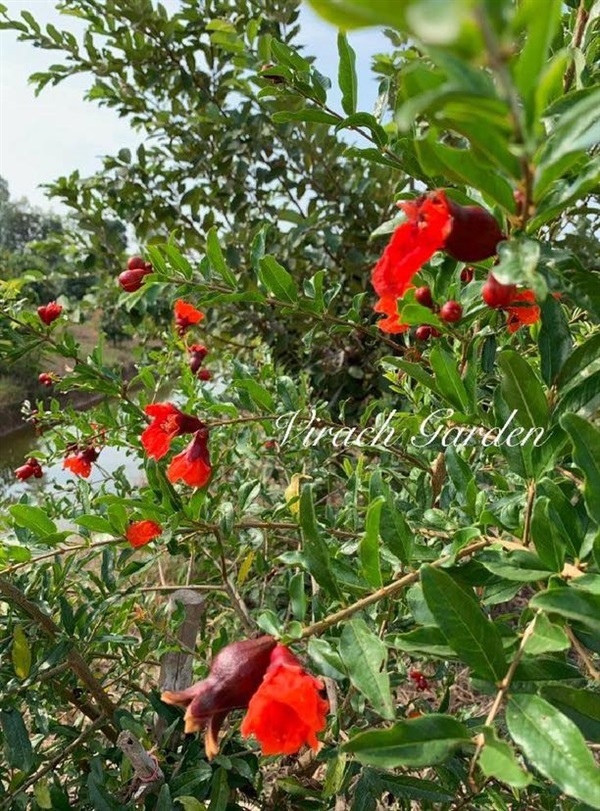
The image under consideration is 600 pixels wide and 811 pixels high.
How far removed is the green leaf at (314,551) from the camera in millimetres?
543

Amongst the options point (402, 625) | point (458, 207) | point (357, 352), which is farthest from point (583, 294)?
point (357, 352)

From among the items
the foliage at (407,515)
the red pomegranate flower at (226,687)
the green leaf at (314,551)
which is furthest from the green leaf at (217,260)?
the red pomegranate flower at (226,687)

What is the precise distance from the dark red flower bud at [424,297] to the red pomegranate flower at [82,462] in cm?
101

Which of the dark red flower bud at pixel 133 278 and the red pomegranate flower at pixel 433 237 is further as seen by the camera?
the dark red flower bud at pixel 133 278

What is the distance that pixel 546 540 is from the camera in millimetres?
494

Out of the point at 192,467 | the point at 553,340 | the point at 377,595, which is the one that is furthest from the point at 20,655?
the point at 553,340

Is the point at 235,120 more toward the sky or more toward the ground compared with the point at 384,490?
more toward the sky

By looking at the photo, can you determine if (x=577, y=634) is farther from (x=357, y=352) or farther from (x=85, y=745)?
(x=357, y=352)

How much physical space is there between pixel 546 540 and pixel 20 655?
0.78m

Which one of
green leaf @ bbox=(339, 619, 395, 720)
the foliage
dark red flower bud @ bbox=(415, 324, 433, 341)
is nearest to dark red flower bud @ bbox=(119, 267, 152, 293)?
the foliage

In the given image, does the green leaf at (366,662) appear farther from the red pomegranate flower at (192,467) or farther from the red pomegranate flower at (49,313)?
the red pomegranate flower at (49,313)

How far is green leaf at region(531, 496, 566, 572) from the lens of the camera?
488mm

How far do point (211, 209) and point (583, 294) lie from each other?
2735 millimetres

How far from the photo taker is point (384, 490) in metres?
0.66
